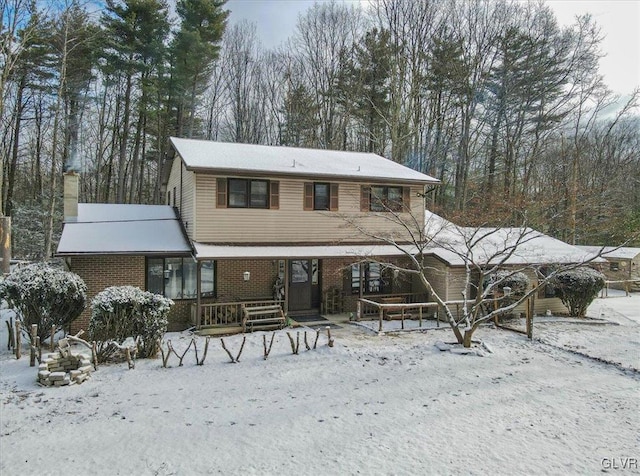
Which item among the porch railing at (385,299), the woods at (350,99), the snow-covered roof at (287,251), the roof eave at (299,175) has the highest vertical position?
the woods at (350,99)

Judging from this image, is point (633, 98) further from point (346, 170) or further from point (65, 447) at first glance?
point (65, 447)

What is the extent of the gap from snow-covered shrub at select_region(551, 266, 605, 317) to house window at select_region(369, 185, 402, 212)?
646 centimetres

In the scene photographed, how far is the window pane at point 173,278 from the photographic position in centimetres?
1238

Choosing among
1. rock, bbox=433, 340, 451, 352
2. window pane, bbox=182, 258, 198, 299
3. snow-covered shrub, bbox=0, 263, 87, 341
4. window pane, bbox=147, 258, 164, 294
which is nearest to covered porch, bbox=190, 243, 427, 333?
window pane, bbox=182, 258, 198, 299

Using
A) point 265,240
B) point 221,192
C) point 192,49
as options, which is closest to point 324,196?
point 265,240

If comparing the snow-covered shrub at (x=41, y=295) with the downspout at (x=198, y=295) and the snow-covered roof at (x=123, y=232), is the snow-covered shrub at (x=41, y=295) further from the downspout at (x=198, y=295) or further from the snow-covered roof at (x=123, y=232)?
the downspout at (x=198, y=295)

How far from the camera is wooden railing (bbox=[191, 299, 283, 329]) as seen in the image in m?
11.9

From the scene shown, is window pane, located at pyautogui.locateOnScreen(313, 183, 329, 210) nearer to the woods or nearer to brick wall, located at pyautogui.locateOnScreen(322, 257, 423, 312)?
A: brick wall, located at pyautogui.locateOnScreen(322, 257, 423, 312)

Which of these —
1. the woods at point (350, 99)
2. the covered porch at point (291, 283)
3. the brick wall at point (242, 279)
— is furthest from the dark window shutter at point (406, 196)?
the woods at point (350, 99)

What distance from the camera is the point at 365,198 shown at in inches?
579

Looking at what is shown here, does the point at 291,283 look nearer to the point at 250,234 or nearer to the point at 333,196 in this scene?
the point at 250,234

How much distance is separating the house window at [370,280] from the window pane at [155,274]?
661 cm

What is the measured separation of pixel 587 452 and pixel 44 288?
10881 millimetres

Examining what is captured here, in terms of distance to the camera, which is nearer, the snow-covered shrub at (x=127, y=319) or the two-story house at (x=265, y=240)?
the snow-covered shrub at (x=127, y=319)
